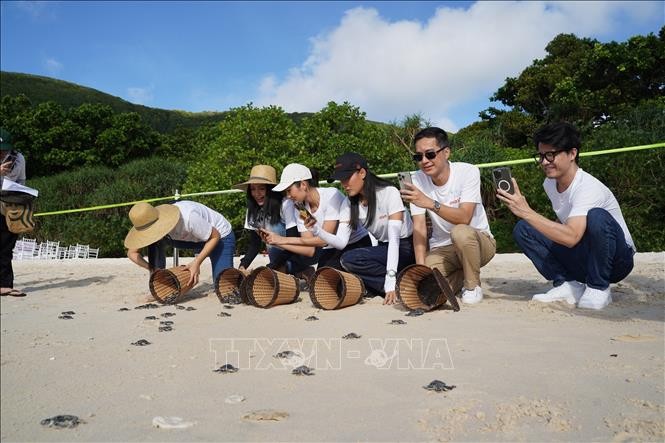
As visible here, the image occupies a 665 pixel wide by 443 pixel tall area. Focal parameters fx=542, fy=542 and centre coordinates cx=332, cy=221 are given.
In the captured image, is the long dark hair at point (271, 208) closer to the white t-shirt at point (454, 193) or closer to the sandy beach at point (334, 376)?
the white t-shirt at point (454, 193)

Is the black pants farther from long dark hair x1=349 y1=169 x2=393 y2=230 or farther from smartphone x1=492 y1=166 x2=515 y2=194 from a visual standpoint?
smartphone x1=492 y1=166 x2=515 y2=194

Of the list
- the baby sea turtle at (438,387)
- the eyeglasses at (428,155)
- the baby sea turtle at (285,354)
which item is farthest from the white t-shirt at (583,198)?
the baby sea turtle at (285,354)

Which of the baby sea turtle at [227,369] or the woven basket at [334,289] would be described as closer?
the baby sea turtle at [227,369]

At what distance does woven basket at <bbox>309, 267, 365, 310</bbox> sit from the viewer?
3811 millimetres

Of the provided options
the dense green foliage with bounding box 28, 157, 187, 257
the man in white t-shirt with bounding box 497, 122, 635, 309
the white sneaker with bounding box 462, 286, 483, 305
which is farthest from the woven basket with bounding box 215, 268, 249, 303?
the dense green foliage with bounding box 28, 157, 187, 257

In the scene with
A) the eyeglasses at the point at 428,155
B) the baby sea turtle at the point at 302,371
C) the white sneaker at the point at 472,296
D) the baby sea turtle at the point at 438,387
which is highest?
the eyeglasses at the point at 428,155

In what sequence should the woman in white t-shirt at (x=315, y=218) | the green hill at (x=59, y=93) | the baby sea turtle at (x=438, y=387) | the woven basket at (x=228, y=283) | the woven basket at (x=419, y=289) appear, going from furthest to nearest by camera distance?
the green hill at (x=59, y=93)
the woven basket at (x=228, y=283)
the woman in white t-shirt at (x=315, y=218)
the woven basket at (x=419, y=289)
the baby sea turtle at (x=438, y=387)

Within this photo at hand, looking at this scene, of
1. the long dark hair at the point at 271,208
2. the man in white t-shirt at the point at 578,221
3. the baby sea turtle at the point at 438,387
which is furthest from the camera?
the long dark hair at the point at 271,208

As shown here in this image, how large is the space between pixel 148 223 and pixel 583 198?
9.96ft

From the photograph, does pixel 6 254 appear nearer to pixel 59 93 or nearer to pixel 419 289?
pixel 419 289

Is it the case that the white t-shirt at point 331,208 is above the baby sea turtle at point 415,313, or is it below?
above

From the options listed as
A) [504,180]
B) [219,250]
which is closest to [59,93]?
[219,250]

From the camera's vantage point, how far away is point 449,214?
381 cm

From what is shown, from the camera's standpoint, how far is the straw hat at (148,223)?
393 centimetres
